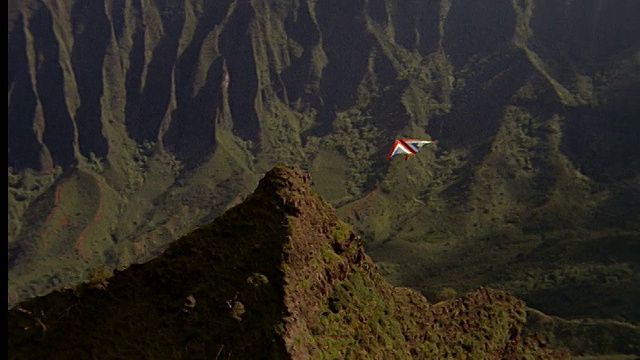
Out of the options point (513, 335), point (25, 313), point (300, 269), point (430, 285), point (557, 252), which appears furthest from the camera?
point (557, 252)

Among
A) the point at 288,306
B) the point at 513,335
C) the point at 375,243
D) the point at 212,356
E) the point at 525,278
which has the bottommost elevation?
the point at 375,243

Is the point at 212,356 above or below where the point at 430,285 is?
above

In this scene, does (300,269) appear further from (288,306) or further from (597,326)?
(597,326)

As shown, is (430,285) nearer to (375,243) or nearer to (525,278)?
(525,278)

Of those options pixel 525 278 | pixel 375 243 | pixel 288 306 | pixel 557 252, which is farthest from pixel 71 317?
pixel 375 243

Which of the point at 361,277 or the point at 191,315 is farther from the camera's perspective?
the point at 361,277

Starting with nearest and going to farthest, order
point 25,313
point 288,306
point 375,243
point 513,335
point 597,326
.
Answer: point 25,313 < point 288,306 < point 513,335 < point 597,326 < point 375,243
